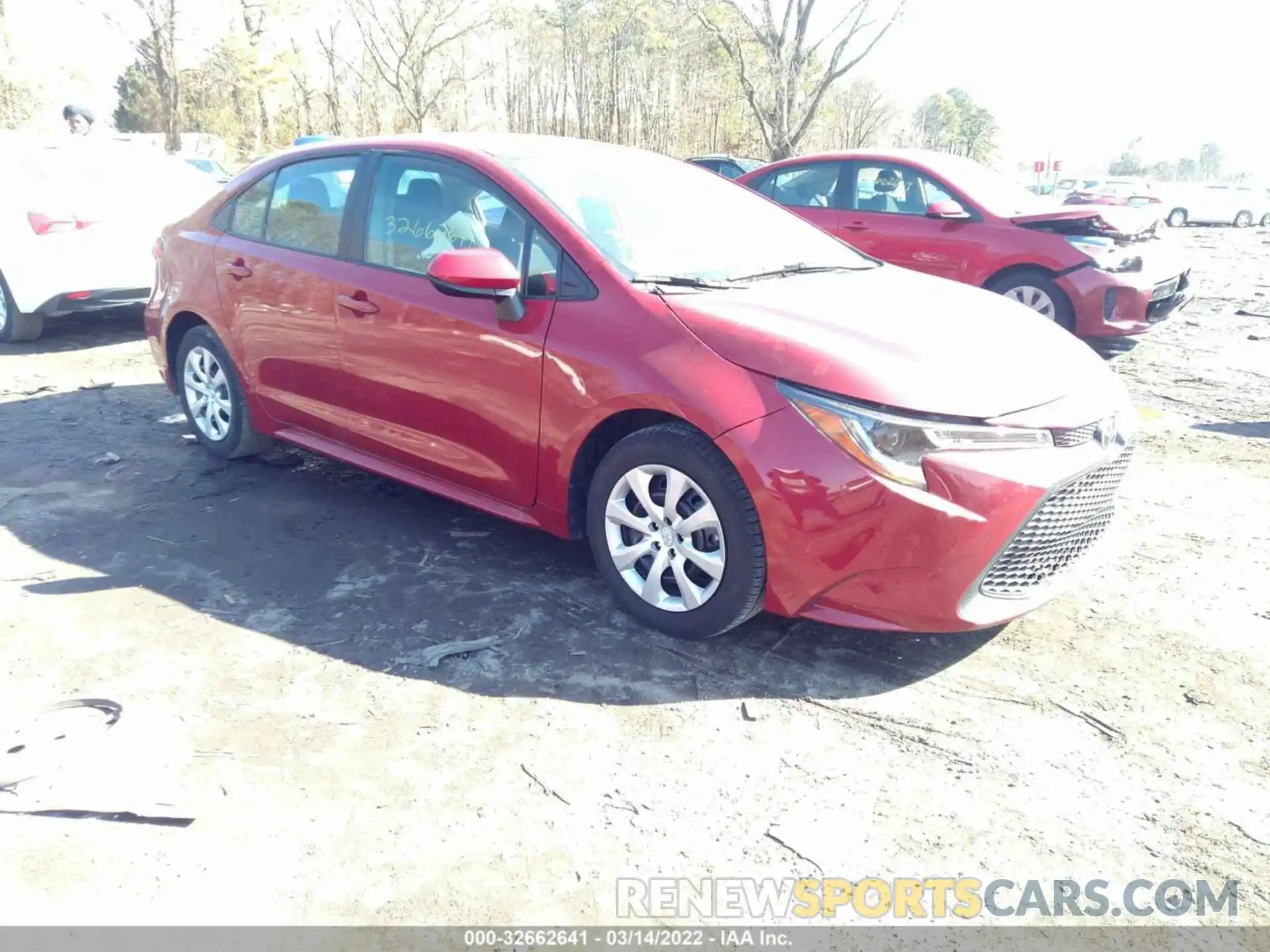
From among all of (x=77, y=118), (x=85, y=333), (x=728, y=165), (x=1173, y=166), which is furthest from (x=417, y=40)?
(x=1173, y=166)

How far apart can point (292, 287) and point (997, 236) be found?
5.53 m

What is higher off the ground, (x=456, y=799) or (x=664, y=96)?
(x=664, y=96)

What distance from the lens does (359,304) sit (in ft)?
13.3

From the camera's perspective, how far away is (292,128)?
2869 cm

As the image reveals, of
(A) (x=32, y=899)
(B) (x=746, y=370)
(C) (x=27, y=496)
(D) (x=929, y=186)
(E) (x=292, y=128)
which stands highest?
(E) (x=292, y=128)

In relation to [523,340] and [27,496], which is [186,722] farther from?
[27,496]

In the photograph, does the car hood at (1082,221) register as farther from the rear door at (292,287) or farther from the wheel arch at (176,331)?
the wheel arch at (176,331)

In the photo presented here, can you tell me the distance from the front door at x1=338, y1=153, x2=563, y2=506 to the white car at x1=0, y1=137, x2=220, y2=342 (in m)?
4.31

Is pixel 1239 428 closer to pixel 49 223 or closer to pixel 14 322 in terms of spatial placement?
pixel 49 223

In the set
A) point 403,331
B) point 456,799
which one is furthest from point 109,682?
point 403,331

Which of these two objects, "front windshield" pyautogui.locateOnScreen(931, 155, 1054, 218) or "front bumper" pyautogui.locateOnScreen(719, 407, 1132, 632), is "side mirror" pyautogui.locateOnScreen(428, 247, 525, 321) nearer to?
"front bumper" pyautogui.locateOnScreen(719, 407, 1132, 632)

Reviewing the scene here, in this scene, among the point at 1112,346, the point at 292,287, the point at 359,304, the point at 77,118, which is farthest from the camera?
the point at 77,118

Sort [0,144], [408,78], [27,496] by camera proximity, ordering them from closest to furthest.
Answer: [27,496]
[0,144]
[408,78]

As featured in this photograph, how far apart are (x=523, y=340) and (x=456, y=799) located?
1.64 m
